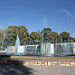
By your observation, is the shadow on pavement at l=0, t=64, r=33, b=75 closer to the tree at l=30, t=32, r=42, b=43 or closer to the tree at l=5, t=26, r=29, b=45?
the tree at l=5, t=26, r=29, b=45

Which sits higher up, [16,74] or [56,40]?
[56,40]

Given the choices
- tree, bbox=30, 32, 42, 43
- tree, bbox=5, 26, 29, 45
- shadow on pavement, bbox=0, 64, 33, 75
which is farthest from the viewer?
tree, bbox=30, 32, 42, 43

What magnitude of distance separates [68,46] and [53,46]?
3301 millimetres

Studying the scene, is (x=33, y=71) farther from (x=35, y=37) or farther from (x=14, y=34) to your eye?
(x=35, y=37)

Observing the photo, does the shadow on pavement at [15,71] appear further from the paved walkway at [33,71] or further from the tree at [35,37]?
the tree at [35,37]

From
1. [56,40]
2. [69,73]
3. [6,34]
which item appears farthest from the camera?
[56,40]

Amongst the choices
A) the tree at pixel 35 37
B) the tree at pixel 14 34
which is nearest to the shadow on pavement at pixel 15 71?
the tree at pixel 14 34

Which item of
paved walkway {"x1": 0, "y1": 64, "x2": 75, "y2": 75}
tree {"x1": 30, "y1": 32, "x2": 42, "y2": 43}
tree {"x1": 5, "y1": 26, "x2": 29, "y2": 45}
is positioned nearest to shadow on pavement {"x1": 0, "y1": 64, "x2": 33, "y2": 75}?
paved walkway {"x1": 0, "y1": 64, "x2": 75, "y2": 75}

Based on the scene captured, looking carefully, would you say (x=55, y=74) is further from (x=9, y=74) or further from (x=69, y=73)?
(x=9, y=74)

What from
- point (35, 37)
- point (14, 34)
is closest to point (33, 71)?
point (14, 34)

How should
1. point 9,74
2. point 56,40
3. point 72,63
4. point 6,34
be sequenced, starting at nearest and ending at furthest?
point 9,74, point 72,63, point 6,34, point 56,40

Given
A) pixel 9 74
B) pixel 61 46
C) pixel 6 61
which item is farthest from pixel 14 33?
pixel 9 74

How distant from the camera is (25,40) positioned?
38.8m

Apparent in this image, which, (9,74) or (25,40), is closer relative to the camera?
(9,74)
